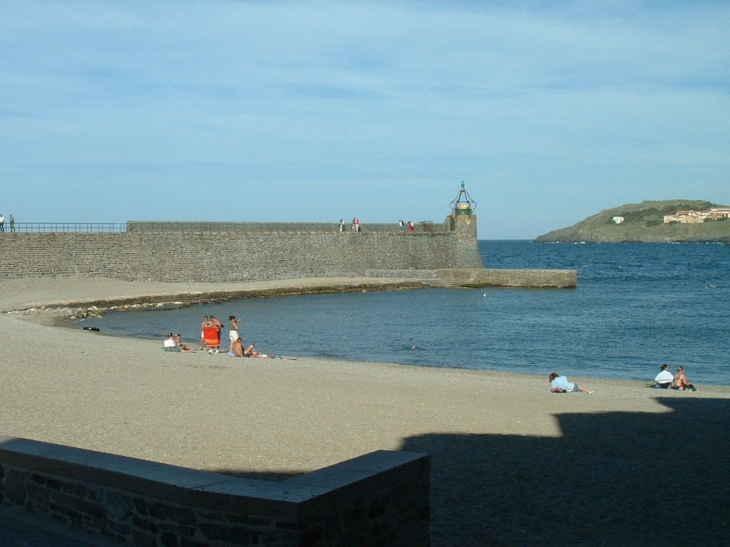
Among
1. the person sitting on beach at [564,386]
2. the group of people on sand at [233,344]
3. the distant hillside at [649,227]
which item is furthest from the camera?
the distant hillside at [649,227]

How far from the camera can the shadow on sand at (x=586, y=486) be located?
5457 millimetres

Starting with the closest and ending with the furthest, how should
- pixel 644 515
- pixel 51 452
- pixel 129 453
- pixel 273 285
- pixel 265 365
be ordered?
pixel 51 452 → pixel 644 515 → pixel 129 453 → pixel 265 365 → pixel 273 285

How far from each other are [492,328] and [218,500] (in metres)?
23.7

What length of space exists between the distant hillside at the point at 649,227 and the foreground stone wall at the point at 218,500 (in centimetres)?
16969

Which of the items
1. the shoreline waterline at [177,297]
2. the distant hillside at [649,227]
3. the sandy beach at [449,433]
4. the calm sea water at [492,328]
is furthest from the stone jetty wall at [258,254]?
the distant hillside at [649,227]

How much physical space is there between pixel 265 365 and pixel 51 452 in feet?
33.2

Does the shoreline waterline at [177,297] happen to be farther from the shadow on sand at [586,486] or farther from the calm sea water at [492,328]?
the shadow on sand at [586,486]

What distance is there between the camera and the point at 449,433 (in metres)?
8.49

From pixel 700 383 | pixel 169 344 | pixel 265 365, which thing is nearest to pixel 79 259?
pixel 169 344

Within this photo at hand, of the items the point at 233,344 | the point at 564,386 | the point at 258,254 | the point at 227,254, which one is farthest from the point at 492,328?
the point at 258,254

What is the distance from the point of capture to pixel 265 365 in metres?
15.1

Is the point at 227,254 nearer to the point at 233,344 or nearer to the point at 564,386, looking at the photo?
the point at 233,344

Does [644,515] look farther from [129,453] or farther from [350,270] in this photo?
[350,270]

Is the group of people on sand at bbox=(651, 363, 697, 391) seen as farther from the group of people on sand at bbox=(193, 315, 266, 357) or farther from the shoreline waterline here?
the group of people on sand at bbox=(193, 315, 266, 357)
